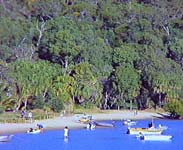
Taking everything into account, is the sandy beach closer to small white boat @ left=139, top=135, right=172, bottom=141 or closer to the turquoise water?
the turquoise water

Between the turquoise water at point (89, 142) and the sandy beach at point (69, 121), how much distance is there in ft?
7.26

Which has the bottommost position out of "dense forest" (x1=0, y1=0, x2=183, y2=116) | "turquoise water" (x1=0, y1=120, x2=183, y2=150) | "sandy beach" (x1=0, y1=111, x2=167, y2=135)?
"turquoise water" (x1=0, y1=120, x2=183, y2=150)

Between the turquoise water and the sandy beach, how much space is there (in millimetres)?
2214

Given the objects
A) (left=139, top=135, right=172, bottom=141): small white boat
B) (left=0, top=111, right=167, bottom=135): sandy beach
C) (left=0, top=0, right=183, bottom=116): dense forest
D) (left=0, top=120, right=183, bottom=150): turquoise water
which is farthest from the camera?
(left=0, top=0, right=183, bottom=116): dense forest

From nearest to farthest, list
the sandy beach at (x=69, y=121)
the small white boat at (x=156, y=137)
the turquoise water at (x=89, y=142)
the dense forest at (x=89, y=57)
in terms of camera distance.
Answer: the turquoise water at (x=89, y=142), the small white boat at (x=156, y=137), the sandy beach at (x=69, y=121), the dense forest at (x=89, y=57)

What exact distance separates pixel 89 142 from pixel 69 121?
14406 millimetres

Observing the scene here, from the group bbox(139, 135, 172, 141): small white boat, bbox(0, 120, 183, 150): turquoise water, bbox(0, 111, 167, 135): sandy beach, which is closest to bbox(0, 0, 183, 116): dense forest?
bbox(0, 111, 167, 135): sandy beach

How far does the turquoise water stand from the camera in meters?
47.6

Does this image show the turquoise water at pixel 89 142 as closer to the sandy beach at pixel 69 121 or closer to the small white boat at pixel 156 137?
the small white boat at pixel 156 137

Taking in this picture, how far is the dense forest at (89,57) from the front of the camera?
7531 centimetres

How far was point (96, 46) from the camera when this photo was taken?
89.2 meters

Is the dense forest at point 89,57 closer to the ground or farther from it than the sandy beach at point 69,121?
farther from it

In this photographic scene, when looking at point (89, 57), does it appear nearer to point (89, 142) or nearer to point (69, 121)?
point (69, 121)

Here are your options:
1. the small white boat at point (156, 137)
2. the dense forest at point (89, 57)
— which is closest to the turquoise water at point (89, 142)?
the small white boat at point (156, 137)
